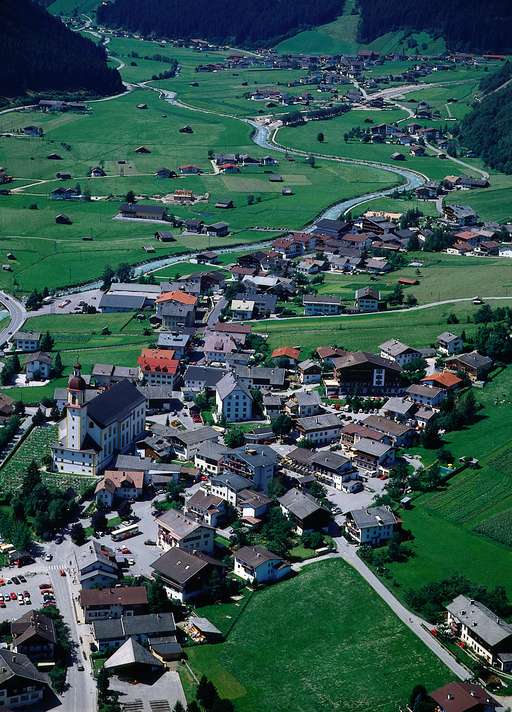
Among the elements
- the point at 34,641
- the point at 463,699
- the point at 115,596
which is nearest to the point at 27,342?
the point at 115,596

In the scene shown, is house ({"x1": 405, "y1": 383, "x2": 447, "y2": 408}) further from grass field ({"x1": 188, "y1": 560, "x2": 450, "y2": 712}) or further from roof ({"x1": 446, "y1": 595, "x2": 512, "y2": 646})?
roof ({"x1": 446, "y1": 595, "x2": 512, "y2": 646})

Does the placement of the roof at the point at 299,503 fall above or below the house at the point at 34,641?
below

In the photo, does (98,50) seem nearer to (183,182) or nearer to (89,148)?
(89,148)

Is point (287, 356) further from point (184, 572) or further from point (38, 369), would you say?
point (184, 572)

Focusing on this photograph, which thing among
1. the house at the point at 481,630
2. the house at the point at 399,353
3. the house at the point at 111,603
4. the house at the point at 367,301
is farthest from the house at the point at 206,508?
the house at the point at 367,301

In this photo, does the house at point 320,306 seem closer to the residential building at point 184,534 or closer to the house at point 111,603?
the residential building at point 184,534

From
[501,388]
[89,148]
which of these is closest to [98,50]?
[89,148]
